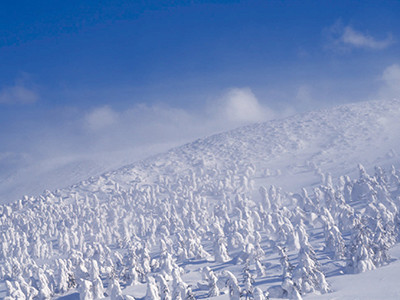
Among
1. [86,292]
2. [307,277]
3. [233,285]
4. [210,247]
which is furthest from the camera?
[210,247]

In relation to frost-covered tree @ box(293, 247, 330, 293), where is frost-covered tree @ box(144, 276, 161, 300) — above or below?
above

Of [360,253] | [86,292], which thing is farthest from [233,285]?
[86,292]

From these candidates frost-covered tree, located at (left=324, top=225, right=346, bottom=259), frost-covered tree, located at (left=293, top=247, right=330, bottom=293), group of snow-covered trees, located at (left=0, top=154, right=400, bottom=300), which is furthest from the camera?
frost-covered tree, located at (left=324, top=225, right=346, bottom=259)

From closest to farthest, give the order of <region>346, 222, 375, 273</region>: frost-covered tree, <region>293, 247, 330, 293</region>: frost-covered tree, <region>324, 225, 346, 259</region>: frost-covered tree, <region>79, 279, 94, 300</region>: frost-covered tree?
1. <region>293, 247, 330, 293</region>: frost-covered tree
2. <region>346, 222, 375, 273</region>: frost-covered tree
3. <region>79, 279, 94, 300</region>: frost-covered tree
4. <region>324, 225, 346, 259</region>: frost-covered tree

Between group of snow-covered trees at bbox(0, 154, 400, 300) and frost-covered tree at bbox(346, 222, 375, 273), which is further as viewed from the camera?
frost-covered tree at bbox(346, 222, 375, 273)

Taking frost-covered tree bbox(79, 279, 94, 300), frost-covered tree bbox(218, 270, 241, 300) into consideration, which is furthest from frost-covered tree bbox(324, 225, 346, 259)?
frost-covered tree bbox(79, 279, 94, 300)

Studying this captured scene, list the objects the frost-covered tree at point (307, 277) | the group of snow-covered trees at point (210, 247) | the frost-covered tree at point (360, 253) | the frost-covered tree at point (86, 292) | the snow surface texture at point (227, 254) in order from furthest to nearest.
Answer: the frost-covered tree at point (86, 292) < the frost-covered tree at point (360, 253) < the group of snow-covered trees at point (210, 247) < the snow surface texture at point (227, 254) < the frost-covered tree at point (307, 277)

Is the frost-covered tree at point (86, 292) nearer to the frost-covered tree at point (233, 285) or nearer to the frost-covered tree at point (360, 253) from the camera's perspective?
the frost-covered tree at point (233, 285)

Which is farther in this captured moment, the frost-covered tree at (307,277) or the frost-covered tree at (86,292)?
the frost-covered tree at (86,292)

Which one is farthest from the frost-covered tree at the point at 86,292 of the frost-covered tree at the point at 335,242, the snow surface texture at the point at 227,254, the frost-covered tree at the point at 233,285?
the frost-covered tree at the point at 335,242

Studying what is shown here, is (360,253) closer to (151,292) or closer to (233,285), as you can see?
(233,285)

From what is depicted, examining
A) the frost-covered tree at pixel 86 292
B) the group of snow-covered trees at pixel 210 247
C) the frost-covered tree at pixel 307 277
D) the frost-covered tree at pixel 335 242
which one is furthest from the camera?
the frost-covered tree at pixel 335 242

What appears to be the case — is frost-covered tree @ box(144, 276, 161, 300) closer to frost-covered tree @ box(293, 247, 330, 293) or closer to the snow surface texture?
the snow surface texture

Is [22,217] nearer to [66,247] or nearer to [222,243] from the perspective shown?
[66,247]
